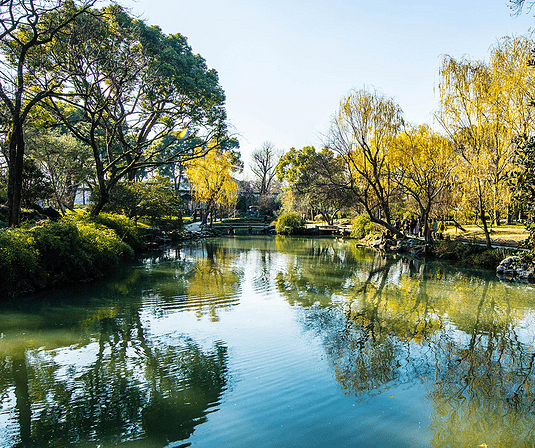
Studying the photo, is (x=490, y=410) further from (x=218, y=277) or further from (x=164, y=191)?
(x=164, y=191)

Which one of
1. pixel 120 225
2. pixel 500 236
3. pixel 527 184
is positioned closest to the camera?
pixel 527 184

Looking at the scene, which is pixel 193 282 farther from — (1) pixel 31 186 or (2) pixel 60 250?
(1) pixel 31 186

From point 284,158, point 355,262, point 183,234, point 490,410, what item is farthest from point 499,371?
point 284,158

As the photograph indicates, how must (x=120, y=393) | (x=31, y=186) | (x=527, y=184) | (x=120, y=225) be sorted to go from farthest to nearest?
(x=31, y=186) → (x=120, y=225) → (x=527, y=184) → (x=120, y=393)

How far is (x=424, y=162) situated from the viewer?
1794cm

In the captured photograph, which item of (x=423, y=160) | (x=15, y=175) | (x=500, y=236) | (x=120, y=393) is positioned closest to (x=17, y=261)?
(x=15, y=175)

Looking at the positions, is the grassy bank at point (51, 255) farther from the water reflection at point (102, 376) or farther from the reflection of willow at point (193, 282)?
the reflection of willow at point (193, 282)

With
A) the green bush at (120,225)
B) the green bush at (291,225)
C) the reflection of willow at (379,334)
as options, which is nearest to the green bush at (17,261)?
the green bush at (120,225)

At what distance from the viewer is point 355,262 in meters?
15.0

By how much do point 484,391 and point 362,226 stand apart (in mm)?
20851

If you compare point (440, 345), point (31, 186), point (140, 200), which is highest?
point (31, 186)

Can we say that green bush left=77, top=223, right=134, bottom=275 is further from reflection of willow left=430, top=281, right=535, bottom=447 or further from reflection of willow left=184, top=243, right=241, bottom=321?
reflection of willow left=430, top=281, right=535, bottom=447

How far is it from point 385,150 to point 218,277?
41.5 feet

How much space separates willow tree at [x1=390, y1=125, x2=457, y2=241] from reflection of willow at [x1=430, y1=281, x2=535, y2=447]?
40.4 feet
